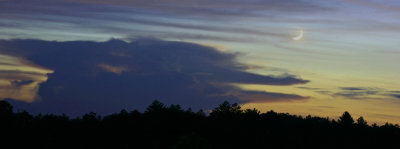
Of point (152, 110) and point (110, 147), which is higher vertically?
point (152, 110)

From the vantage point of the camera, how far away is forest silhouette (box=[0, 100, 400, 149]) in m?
141

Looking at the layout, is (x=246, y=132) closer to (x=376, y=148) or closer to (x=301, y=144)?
(x=301, y=144)

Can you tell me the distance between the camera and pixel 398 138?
150 m

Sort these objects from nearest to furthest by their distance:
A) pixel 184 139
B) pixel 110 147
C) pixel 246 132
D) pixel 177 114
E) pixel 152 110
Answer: pixel 184 139, pixel 110 147, pixel 246 132, pixel 177 114, pixel 152 110

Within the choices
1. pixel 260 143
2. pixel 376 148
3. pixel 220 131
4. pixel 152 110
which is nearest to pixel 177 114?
pixel 152 110

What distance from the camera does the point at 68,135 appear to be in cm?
14812

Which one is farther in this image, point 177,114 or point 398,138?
point 177,114

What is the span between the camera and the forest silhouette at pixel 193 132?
14062 centimetres

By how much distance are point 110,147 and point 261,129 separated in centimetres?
3841

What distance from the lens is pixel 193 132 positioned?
416ft

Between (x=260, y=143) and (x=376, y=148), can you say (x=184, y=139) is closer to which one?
(x=260, y=143)

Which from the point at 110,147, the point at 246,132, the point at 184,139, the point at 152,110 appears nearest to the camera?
the point at 184,139

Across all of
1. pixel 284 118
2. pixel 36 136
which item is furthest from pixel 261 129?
pixel 36 136

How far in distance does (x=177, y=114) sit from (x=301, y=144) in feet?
137
